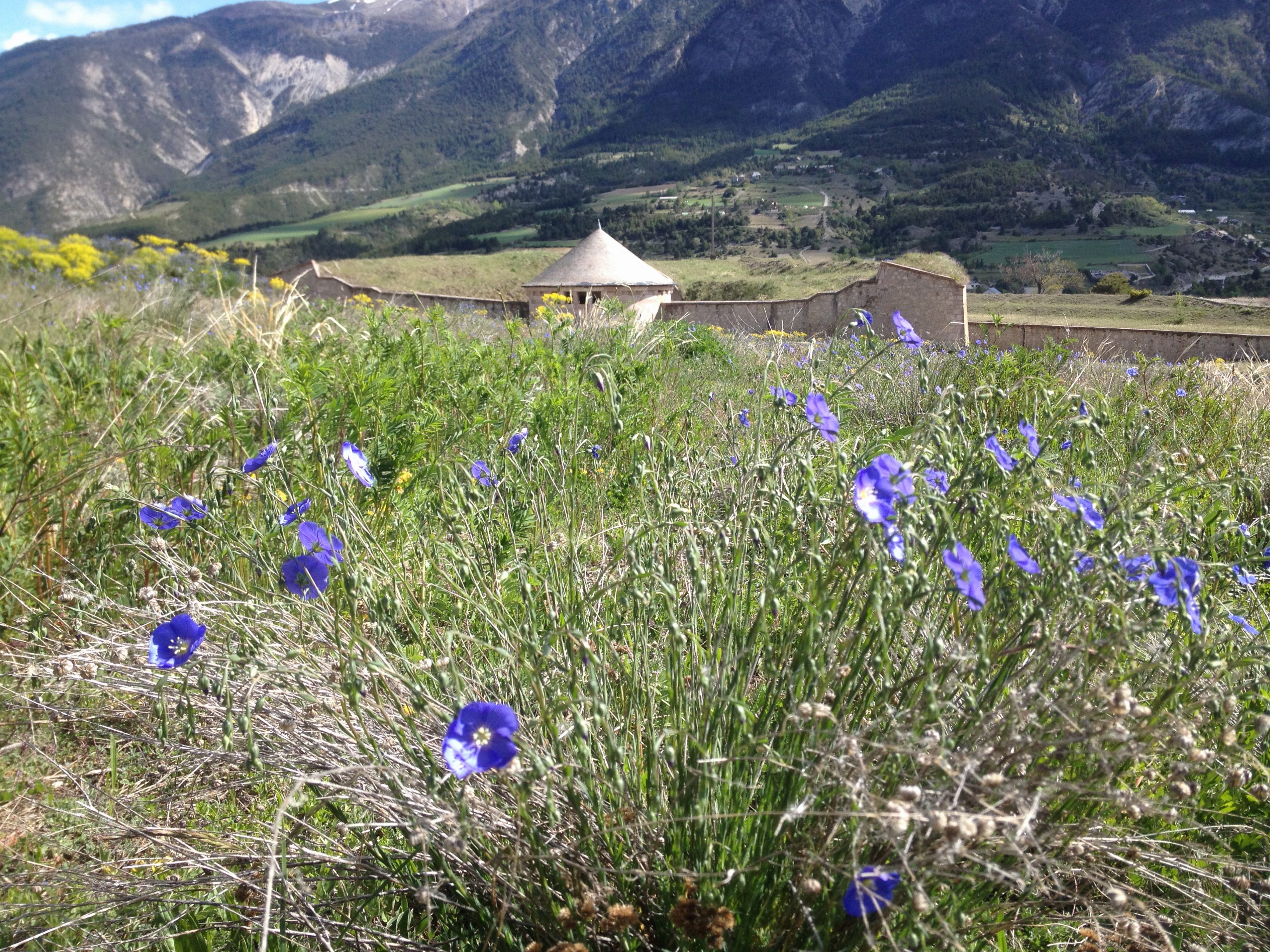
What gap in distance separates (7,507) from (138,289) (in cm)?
689

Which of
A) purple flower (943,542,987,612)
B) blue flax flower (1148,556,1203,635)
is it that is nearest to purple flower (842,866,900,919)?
purple flower (943,542,987,612)

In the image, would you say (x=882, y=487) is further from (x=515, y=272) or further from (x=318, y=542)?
(x=515, y=272)

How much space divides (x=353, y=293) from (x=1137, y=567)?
65.1ft

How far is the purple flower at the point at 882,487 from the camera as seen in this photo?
0.95m

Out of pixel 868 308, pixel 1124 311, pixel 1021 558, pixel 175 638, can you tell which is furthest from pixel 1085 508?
pixel 1124 311

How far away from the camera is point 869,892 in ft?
2.84

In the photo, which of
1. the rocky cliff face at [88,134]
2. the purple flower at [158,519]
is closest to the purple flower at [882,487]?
the purple flower at [158,519]

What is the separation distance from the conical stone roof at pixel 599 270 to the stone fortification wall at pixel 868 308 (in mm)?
3109

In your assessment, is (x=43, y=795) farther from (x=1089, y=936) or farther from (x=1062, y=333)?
(x=1062, y=333)

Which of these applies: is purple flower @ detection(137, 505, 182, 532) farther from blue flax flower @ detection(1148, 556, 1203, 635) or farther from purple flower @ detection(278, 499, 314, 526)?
blue flax flower @ detection(1148, 556, 1203, 635)

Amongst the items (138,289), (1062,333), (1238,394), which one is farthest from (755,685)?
(1062,333)

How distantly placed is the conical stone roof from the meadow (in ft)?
55.5

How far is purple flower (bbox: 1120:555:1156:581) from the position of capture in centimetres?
108

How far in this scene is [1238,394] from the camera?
4633mm
